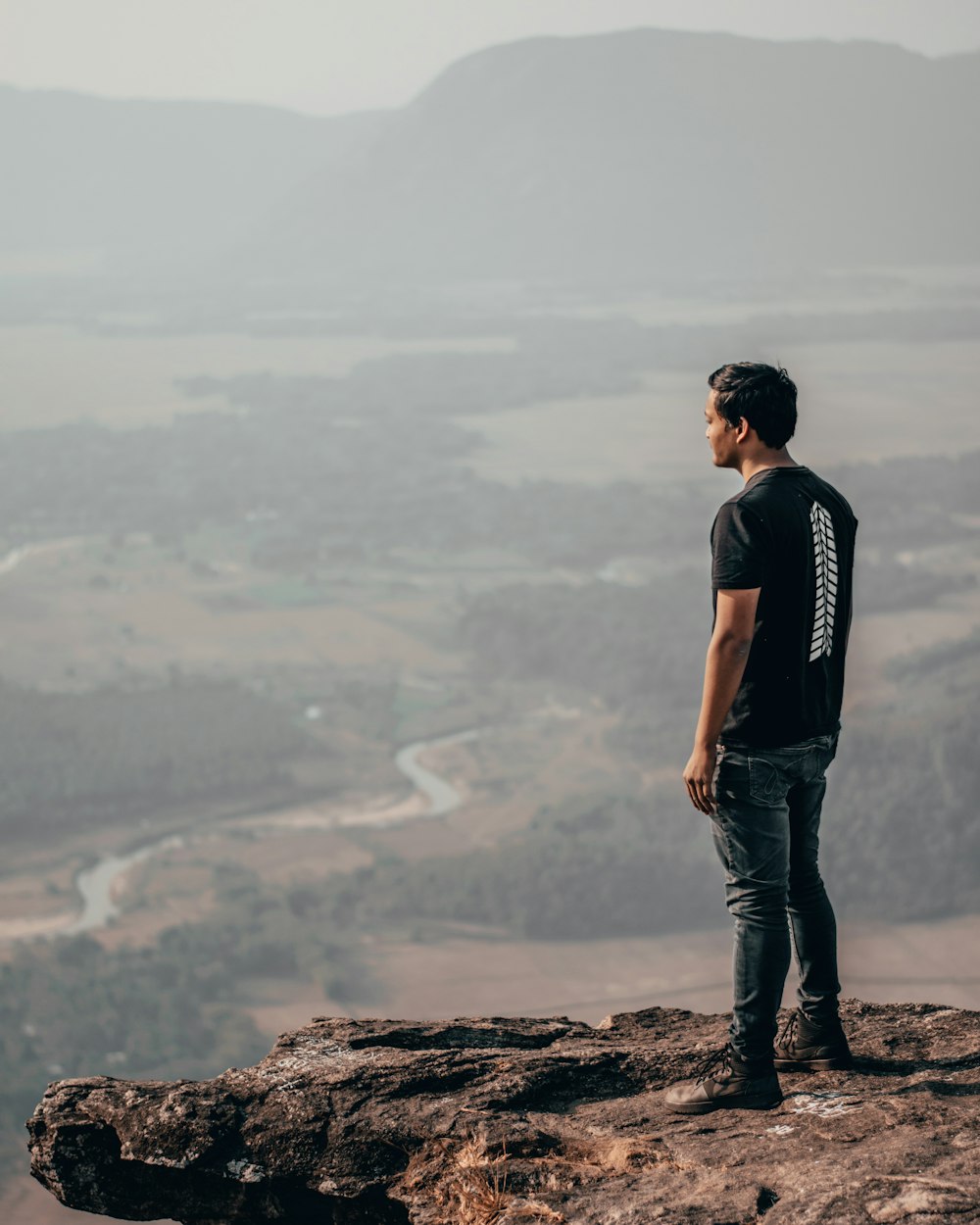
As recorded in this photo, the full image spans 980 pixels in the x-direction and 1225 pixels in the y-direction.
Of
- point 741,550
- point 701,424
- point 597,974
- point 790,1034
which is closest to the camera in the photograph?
point 741,550

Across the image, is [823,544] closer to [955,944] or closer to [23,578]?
[955,944]

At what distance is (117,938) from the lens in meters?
51.3

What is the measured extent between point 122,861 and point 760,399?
5713 cm

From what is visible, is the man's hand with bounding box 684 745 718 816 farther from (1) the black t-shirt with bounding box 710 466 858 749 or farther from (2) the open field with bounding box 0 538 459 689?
(2) the open field with bounding box 0 538 459 689

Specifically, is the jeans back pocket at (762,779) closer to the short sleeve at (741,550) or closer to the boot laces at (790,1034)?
the short sleeve at (741,550)

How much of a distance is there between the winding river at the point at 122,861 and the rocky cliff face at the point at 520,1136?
49573 millimetres

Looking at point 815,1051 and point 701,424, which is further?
point 701,424

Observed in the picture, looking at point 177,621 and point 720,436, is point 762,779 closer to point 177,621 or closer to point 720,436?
point 720,436

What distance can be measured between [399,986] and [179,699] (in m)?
32.1

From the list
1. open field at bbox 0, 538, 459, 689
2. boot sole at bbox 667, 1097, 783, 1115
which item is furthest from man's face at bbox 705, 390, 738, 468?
open field at bbox 0, 538, 459, 689

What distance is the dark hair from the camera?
4566mm

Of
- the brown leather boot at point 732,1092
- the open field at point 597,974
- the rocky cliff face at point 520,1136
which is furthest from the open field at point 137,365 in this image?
the brown leather boot at point 732,1092

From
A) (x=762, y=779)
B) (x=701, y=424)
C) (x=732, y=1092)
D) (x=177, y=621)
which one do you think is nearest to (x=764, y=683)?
(x=762, y=779)

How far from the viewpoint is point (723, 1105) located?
190 inches
